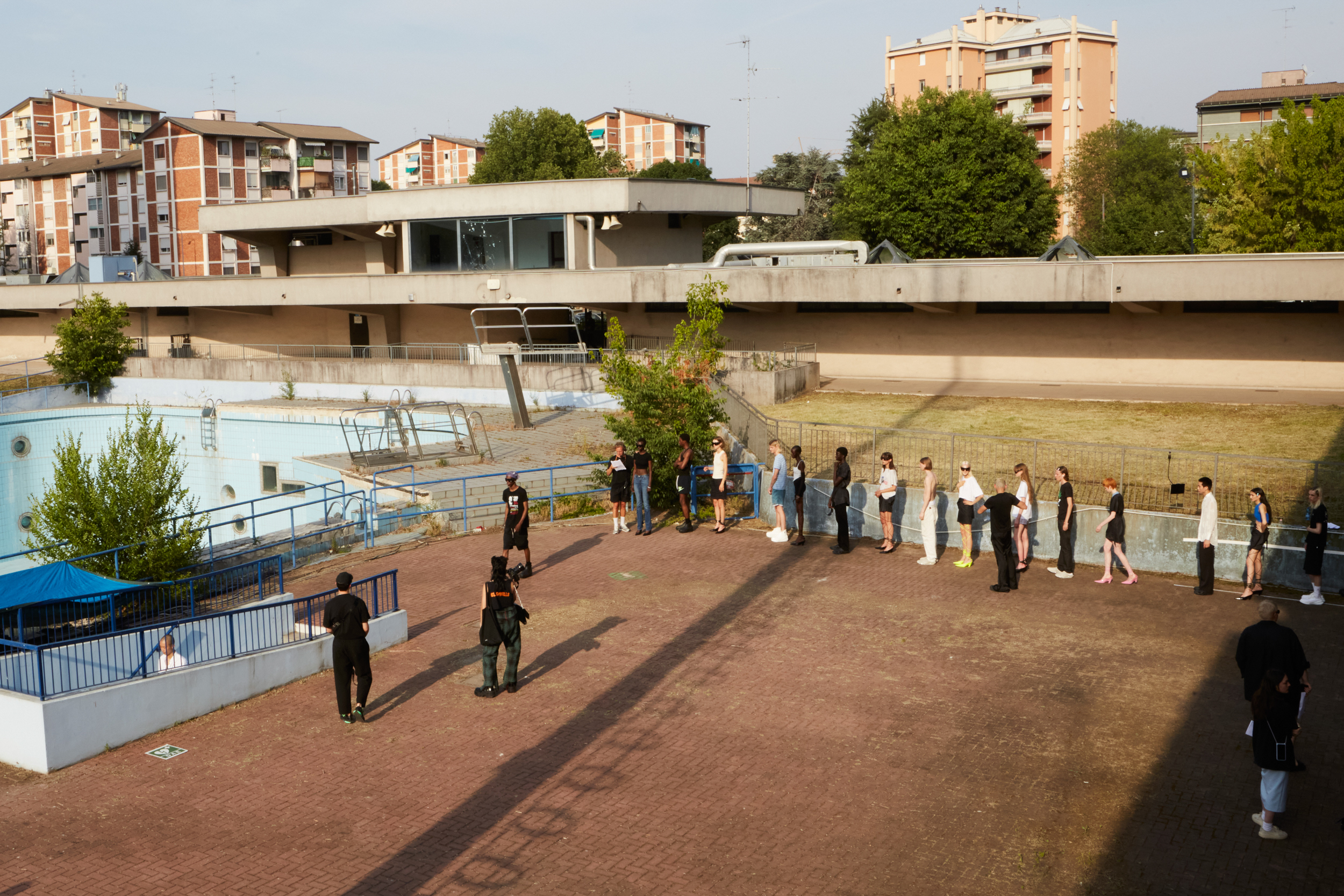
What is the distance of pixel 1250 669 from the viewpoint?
8109mm

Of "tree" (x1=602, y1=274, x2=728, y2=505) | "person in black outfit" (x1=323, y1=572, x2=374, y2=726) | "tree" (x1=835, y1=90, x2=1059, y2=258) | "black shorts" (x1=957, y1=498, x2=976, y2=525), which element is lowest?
"person in black outfit" (x1=323, y1=572, x2=374, y2=726)

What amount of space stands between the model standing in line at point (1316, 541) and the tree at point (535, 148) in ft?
209

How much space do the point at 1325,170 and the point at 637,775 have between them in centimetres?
3779

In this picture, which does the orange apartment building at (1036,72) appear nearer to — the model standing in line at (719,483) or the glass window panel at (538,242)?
the glass window panel at (538,242)

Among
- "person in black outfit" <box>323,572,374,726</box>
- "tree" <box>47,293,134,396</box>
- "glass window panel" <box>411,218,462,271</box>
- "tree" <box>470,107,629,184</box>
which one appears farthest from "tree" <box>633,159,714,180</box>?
"person in black outfit" <box>323,572,374,726</box>

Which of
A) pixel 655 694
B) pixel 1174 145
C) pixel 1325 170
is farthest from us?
pixel 1174 145

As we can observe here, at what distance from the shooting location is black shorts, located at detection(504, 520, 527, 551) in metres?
14.9

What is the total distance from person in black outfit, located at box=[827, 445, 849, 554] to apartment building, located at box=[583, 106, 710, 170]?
4368 inches

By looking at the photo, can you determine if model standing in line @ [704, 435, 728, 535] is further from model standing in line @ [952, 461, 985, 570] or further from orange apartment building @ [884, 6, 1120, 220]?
orange apartment building @ [884, 6, 1120, 220]

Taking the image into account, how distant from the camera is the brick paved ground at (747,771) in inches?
295

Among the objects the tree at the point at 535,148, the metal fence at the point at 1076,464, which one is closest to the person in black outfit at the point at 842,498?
the metal fence at the point at 1076,464

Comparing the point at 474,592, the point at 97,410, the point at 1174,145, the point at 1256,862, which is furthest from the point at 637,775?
the point at 1174,145

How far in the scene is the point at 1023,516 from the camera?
1437 centimetres

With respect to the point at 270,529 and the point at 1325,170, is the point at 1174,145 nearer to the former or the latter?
the point at 1325,170
